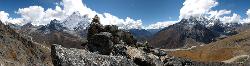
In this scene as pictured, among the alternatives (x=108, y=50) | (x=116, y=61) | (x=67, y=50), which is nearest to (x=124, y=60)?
(x=116, y=61)

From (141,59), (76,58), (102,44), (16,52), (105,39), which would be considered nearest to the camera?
(76,58)

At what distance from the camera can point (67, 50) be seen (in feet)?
58.3

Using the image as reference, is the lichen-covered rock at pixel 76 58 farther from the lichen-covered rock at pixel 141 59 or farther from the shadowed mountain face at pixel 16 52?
the shadowed mountain face at pixel 16 52

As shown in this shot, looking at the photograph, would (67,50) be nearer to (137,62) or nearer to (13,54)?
(137,62)

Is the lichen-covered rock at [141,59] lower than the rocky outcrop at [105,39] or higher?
lower

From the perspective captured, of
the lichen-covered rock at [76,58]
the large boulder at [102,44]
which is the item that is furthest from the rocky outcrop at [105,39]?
the lichen-covered rock at [76,58]

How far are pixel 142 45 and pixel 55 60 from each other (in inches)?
664

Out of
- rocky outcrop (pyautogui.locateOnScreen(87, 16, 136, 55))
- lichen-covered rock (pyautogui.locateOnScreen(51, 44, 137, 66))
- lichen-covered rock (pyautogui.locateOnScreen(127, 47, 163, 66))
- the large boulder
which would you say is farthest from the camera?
rocky outcrop (pyautogui.locateOnScreen(87, 16, 136, 55))

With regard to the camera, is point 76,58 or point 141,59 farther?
point 141,59

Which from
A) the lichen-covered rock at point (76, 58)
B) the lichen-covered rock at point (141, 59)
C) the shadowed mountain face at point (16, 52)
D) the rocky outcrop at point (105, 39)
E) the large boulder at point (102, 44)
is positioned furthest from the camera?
the shadowed mountain face at point (16, 52)

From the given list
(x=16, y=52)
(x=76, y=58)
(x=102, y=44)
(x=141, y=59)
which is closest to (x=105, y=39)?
(x=102, y=44)

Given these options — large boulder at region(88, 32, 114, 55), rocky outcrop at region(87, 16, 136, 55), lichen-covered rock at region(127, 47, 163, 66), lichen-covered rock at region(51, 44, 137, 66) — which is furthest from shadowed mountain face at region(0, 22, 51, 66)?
lichen-covered rock at region(51, 44, 137, 66)

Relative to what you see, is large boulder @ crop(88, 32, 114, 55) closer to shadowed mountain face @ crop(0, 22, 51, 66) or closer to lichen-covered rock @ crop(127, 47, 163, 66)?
lichen-covered rock @ crop(127, 47, 163, 66)

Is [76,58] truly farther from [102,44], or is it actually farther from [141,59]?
[102,44]
